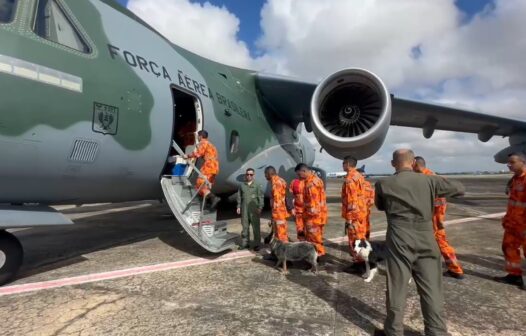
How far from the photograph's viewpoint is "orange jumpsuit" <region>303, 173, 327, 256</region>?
16.5ft

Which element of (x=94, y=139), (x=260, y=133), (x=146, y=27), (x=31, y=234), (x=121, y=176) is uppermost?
(x=146, y=27)

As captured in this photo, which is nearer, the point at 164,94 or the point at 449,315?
the point at 449,315

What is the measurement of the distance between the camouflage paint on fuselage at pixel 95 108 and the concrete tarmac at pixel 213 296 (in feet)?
3.48

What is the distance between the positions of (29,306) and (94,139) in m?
1.95

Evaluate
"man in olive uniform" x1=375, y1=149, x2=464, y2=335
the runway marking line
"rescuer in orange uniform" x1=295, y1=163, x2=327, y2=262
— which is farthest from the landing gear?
"man in olive uniform" x1=375, y1=149, x2=464, y2=335

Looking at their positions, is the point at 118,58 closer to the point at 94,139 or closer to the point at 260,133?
the point at 94,139

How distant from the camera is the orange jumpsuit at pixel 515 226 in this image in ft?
13.5

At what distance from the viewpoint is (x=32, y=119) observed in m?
3.65

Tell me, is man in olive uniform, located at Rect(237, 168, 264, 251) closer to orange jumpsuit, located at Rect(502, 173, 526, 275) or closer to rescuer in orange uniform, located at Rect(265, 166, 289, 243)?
rescuer in orange uniform, located at Rect(265, 166, 289, 243)

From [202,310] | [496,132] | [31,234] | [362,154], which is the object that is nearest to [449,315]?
[202,310]

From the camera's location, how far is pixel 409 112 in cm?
980

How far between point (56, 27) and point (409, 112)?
28.7ft

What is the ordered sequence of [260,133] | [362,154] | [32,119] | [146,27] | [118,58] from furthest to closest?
1. [260,133]
2. [362,154]
3. [146,27]
4. [118,58]
5. [32,119]

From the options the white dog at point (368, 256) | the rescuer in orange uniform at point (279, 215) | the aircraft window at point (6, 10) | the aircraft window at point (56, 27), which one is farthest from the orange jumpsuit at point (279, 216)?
the aircraft window at point (6, 10)
